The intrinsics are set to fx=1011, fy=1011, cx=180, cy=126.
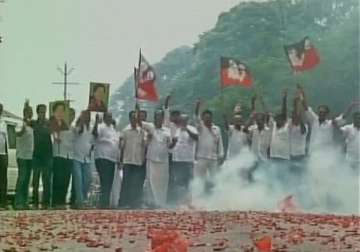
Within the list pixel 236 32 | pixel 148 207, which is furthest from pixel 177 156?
pixel 236 32

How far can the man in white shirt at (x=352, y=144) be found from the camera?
6.64m

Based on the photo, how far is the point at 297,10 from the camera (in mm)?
6348

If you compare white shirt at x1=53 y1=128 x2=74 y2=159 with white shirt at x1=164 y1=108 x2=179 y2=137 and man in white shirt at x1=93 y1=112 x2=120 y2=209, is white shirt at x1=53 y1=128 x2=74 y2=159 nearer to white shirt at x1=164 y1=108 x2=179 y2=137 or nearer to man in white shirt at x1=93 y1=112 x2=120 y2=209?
man in white shirt at x1=93 y1=112 x2=120 y2=209

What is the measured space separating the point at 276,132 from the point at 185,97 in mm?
813

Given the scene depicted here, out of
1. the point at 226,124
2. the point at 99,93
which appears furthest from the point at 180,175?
the point at 99,93

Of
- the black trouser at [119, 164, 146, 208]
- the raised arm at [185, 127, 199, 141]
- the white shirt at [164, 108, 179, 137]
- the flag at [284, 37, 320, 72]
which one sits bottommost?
the black trouser at [119, 164, 146, 208]

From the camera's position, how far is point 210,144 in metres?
6.46

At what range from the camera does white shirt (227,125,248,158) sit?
21.1ft

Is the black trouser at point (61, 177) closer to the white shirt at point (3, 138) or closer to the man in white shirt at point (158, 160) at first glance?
the white shirt at point (3, 138)

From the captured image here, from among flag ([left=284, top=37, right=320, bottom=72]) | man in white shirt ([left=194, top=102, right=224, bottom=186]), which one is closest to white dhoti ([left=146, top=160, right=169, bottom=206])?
man in white shirt ([left=194, top=102, right=224, bottom=186])

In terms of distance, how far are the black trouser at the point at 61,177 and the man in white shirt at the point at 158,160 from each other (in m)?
0.52

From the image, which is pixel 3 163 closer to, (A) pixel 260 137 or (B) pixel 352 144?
(A) pixel 260 137

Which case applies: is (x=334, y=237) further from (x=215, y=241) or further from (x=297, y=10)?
(x=297, y=10)

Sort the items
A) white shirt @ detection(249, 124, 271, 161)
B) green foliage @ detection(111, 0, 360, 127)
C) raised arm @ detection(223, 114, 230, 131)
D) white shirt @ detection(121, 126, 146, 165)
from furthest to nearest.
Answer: white shirt @ detection(249, 124, 271, 161) → white shirt @ detection(121, 126, 146, 165) → raised arm @ detection(223, 114, 230, 131) → green foliage @ detection(111, 0, 360, 127)
